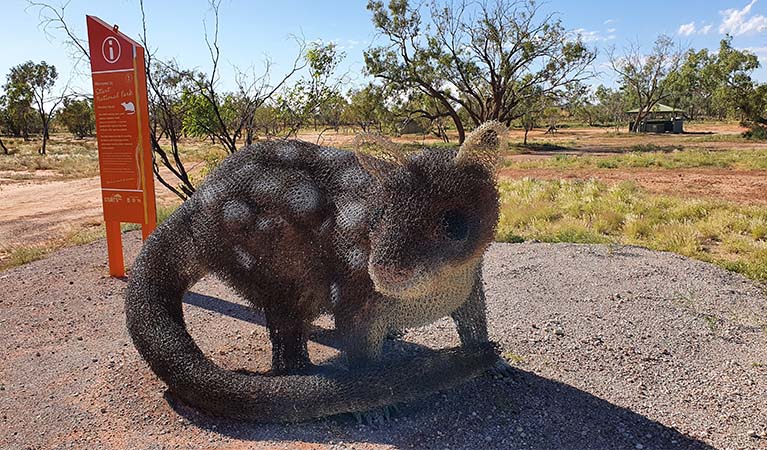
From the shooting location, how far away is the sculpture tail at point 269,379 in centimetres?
312

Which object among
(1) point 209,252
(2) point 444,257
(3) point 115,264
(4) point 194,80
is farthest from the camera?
(4) point 194,80

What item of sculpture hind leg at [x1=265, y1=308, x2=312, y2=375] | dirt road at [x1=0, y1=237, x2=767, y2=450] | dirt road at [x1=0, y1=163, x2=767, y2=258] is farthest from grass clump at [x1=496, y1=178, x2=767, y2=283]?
sculpture hind leg at [x1=265, y1=308, x2=312, y2=375]

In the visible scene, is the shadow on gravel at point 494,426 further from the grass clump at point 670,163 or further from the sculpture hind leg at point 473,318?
the grass clump at point 670,163

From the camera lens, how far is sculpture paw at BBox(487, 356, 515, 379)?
389 centimetres

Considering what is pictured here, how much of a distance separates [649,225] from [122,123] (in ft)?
24.5

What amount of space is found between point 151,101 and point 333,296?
6145mm

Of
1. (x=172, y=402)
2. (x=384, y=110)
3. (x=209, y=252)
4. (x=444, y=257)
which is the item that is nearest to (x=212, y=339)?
(x=172, y=402)

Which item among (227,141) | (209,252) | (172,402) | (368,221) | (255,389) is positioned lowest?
(172,402)

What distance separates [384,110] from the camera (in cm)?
2830

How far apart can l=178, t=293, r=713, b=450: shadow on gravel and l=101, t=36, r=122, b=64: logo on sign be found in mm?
4013

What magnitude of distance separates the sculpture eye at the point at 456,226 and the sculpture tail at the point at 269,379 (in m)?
0.84

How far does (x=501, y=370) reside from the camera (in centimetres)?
394

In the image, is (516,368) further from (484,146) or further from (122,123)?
(122,123)

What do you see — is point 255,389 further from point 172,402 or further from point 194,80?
point 194,80
